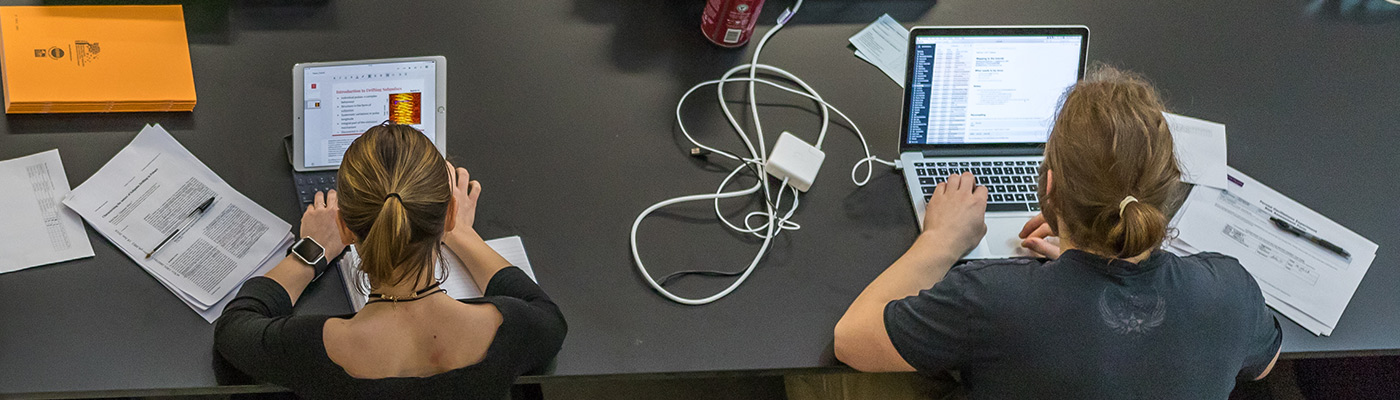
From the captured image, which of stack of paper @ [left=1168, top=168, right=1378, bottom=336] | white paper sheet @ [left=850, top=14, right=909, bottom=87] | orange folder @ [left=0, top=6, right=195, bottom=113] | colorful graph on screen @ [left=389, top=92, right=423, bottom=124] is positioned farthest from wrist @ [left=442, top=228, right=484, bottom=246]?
stack of paper @ [left=1168, top=168, right=1378, bottom=336]

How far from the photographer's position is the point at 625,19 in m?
1.46

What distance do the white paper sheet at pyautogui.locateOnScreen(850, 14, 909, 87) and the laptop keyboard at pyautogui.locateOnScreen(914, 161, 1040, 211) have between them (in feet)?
0.59

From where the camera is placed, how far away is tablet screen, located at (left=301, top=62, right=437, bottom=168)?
1.27 metres

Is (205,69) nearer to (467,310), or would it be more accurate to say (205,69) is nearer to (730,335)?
(467,310)

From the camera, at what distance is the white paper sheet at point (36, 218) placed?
1179 millimetres

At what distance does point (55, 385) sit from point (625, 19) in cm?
94

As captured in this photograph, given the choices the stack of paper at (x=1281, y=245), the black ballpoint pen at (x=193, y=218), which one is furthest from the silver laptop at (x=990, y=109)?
the black ballpoint pen at (x=193, y=218)

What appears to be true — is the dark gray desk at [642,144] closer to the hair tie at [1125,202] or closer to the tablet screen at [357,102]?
the tablet screen at [357,102]

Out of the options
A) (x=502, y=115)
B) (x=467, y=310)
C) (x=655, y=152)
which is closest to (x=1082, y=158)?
(x=655, y=152)

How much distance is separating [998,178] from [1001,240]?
101 mm

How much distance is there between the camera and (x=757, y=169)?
4.33ft

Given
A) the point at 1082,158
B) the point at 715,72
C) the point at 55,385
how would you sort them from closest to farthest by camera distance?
the point at 1082,158
the point at 55,385
the point at 715,72

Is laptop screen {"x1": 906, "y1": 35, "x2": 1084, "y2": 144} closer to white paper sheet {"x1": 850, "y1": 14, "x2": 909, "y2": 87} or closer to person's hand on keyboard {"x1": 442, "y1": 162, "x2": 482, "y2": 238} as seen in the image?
white paper sheet {"x1": 850, "y1": 14, "x2": 909, "y2": 87}

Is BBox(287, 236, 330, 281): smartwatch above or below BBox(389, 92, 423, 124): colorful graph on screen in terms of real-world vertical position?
below
